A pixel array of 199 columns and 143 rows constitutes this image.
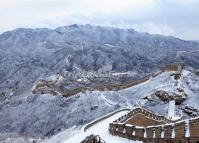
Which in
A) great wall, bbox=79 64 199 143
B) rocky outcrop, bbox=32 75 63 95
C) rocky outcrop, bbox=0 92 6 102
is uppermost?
great wall, bbox=79 64 199 143

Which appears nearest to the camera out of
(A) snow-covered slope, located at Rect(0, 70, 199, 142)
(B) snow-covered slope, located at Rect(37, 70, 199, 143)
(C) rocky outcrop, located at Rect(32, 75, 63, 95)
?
(B) snow-covered slope, located at Rect(37, 70, 199, 143)

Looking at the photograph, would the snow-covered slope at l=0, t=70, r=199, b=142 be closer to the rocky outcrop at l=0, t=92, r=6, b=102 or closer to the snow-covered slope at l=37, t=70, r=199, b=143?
the snow-covered slope at l=37, t=70, r=199, b=143

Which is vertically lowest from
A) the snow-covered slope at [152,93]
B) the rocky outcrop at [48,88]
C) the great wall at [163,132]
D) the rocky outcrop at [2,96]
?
the rocky outcrop at [2,96]

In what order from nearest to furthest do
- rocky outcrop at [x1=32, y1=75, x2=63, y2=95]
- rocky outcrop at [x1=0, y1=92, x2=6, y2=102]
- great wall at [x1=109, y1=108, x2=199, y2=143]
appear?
great wall at [x1=109, y1=108, x2=199, y2=143] → rocky outcrop at [x1=32, y1=75, x2=63, y2=95] → rocky outcrop at [x1=0, y1=92, x2=6, y2=102]

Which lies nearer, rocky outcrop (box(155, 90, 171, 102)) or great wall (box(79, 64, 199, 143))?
great wall (box(79, 64, 199, 143))

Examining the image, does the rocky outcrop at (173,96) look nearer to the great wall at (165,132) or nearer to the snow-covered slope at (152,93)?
the snow-covered slope at (152,93)

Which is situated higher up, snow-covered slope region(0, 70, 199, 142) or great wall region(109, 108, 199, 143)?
great wall region(109, 108, 199, 143)

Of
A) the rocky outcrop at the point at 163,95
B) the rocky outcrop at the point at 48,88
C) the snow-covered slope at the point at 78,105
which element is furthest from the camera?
the rocky outcrop at the point at 48,88

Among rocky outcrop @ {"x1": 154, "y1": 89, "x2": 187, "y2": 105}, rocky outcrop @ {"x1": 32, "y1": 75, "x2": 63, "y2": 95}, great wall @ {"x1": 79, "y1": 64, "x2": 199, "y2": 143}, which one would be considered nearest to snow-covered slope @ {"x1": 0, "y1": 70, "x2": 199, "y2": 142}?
rocky outcrop @ {"x1": 154, "y1": 89, "x2": 187, "y2": 105}

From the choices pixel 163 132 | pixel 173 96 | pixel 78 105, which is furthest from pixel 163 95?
pixel 163 132

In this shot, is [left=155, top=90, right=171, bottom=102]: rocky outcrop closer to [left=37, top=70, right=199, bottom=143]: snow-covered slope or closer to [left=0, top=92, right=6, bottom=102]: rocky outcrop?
[left=37, top=70, right=199, bottom=143]: snow-covered slope

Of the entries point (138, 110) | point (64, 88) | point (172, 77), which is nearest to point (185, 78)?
point (172, 77)

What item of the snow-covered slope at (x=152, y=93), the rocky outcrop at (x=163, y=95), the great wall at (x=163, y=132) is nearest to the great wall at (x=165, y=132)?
the great wall at (x=163, y=132)
